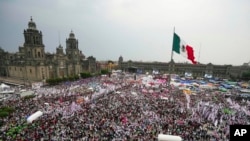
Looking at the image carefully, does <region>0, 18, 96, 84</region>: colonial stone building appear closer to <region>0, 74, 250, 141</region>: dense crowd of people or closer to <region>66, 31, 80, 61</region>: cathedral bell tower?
<region>66, 31, 80, 61</region>: cathedral bell tower

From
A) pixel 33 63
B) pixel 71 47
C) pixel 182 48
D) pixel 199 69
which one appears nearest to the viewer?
pixel 182 48

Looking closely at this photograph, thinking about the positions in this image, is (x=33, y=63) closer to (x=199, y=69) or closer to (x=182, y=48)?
(x=182, y=48)

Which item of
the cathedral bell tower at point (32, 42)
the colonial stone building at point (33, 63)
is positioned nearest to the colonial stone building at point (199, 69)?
the colonial stone building at point (33, 63)

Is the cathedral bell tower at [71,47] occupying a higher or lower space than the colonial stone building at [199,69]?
higher

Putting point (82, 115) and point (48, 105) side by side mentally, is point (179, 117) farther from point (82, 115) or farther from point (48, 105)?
point (48, 105)

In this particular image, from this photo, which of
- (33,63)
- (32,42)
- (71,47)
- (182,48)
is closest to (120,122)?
(182,48)

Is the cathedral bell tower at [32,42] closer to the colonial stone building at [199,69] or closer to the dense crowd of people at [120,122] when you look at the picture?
the dense crowd of people at [120,122]

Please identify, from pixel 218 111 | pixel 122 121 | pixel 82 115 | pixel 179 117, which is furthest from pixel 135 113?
pixel 218 111

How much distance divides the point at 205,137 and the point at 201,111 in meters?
5.69

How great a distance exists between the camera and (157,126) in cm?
1425

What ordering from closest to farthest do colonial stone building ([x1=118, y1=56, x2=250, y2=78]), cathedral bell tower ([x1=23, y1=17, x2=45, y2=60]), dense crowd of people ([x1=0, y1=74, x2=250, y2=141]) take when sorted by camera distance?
dense crowd of people ([x1=0, y1=74, x2=250, y2=141])
cathedral bell tower ([x1=23, y1=17, x2=45, y2=60])
colonial stone building ([x1=118, y1=56, x2=250, y2=78])

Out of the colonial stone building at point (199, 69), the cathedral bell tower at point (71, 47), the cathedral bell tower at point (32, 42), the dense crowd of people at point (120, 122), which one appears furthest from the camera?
the colonial stone building at point (199, 69)

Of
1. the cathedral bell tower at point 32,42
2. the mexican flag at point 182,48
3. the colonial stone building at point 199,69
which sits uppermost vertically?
the cathedral bell tower at point 32,42

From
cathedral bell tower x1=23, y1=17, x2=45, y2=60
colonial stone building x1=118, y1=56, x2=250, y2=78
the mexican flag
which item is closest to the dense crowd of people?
the mexican flag
